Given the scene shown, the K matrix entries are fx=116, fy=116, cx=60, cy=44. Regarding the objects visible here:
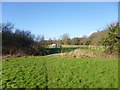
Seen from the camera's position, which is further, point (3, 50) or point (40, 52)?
point (40, 52)

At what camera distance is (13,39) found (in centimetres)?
1623

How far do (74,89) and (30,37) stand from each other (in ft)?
53.3

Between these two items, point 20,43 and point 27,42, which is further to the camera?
point 27,42

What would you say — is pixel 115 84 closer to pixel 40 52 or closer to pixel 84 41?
pixel 40 52

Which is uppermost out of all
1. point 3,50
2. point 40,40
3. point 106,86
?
point 40,40

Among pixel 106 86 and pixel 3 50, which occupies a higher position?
pixel 3 50

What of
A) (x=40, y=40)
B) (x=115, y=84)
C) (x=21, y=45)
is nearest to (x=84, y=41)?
(x=40, y=40)

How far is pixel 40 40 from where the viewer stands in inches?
798

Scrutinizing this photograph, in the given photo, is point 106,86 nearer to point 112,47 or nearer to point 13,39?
point 112,47

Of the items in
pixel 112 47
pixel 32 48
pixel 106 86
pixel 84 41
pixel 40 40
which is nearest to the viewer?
pixel 106 86

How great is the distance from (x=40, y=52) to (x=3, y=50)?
5584 mm

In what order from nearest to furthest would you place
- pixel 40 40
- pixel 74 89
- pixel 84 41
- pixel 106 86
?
pixel 74 89 < pixel 106 86 < pixel 40 40 < pixel 84 41

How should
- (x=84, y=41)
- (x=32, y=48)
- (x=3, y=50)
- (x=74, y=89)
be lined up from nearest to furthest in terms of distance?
(x=74, y=89), (x=3, y=50), (x=32, y=48), (x=84, y=41)

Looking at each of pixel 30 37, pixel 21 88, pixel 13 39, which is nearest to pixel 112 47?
pixel 30 37
